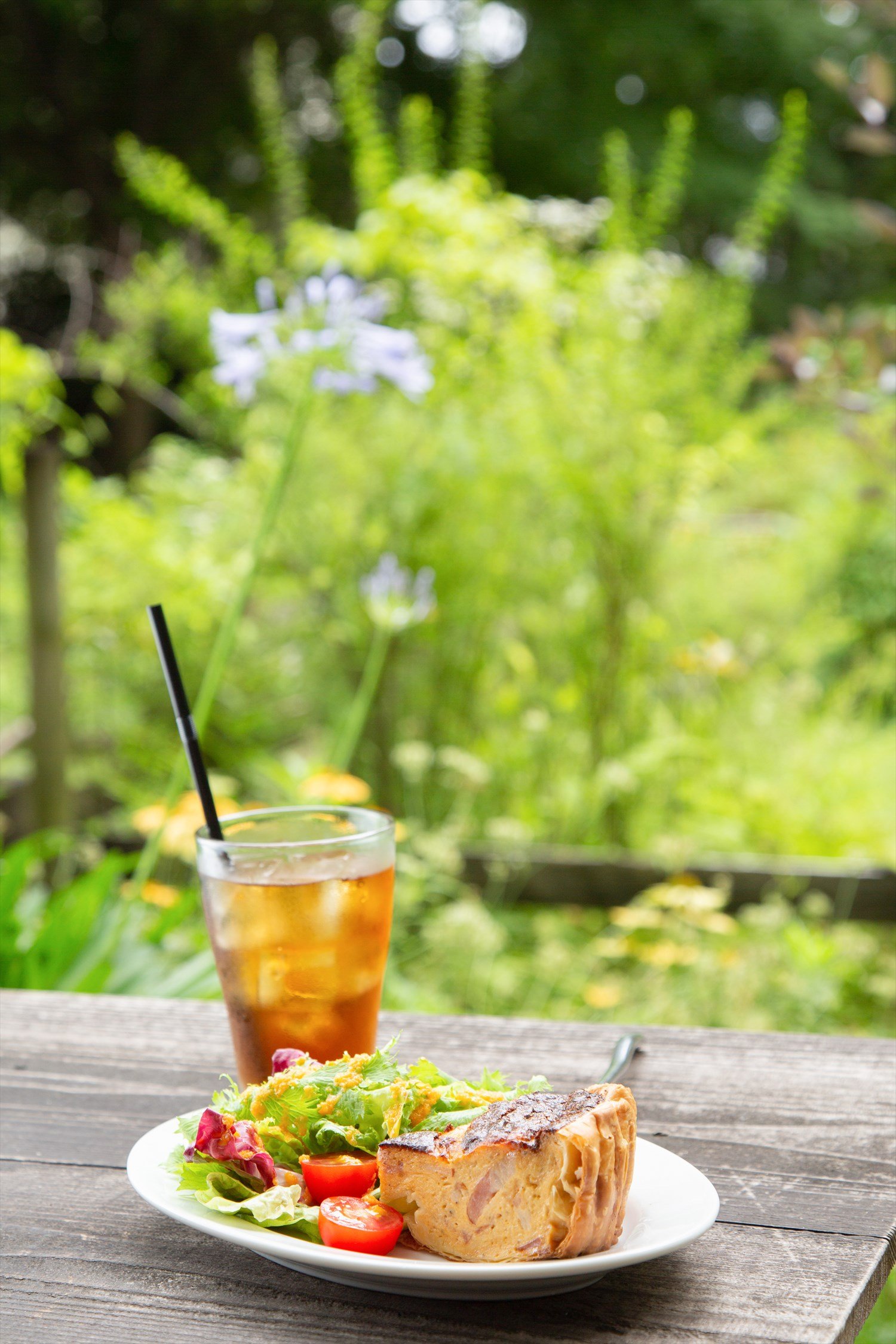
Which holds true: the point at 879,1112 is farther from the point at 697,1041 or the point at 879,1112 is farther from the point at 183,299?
the point at 183,299

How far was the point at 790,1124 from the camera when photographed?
77 centimetres

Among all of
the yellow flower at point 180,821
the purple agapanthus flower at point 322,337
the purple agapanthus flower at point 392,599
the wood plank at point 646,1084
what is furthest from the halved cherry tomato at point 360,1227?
the yellow flower at point 180,821

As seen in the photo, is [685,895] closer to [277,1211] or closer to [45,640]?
[45,640]

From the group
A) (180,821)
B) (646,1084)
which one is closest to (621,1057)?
(646,1084)

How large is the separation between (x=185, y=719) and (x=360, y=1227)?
0.40m

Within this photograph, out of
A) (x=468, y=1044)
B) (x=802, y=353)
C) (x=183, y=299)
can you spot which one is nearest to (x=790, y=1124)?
(x=468, y=1044)

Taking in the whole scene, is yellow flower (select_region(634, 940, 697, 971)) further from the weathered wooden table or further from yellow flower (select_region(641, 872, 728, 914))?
the weathered wooden table

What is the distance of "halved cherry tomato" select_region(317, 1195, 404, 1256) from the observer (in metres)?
0.56

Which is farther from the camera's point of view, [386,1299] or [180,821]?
[180,821]

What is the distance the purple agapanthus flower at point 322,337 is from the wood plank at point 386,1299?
110cm

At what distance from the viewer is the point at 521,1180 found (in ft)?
1.80

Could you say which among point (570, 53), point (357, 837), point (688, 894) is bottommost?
point (688, 894)

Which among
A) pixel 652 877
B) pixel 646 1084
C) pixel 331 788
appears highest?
pixel 646 1084

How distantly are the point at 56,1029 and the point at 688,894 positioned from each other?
5.85 feet
